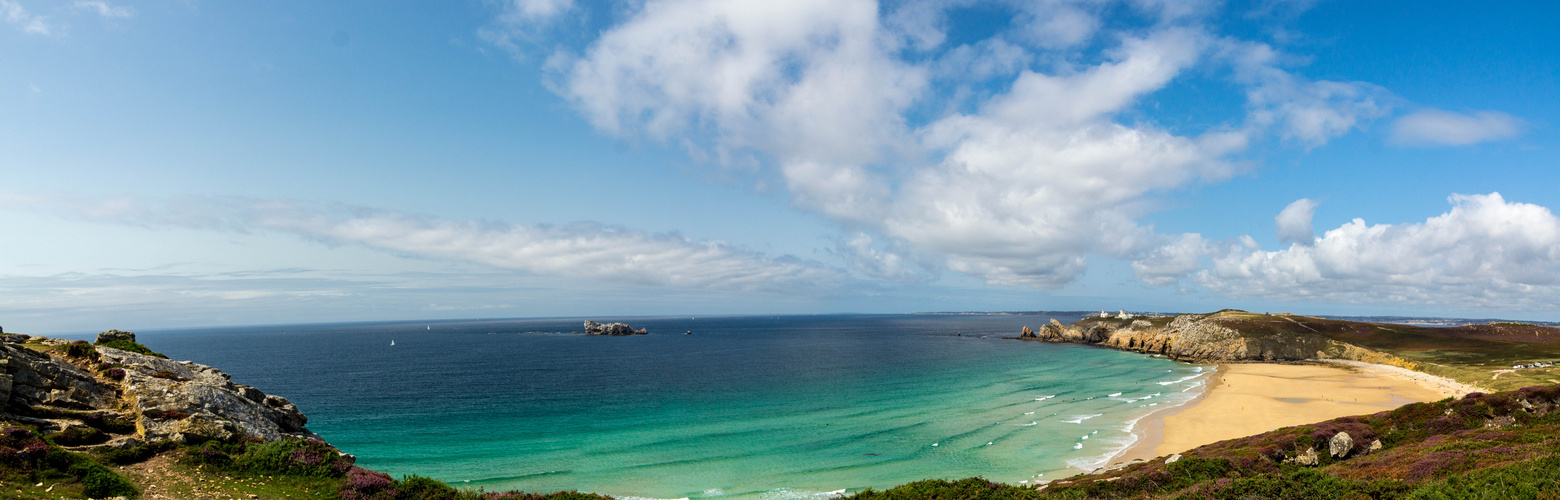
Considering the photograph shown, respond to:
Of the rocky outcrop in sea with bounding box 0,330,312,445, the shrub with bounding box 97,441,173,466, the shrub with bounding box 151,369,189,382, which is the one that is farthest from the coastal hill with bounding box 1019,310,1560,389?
the shrub with bounding box 151,369,189,382

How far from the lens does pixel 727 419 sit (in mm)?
55094

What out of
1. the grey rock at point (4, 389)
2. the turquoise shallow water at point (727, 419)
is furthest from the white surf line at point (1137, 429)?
the grey rock at point (4, 389)

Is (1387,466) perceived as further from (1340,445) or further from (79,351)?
(79,351)

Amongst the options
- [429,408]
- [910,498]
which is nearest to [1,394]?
[910,498]

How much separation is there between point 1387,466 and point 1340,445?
280 inches

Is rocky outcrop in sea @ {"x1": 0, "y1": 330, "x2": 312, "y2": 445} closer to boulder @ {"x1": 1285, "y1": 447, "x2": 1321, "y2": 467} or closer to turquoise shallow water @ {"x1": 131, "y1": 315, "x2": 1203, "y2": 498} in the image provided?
turquoise shallow water @ {"x1": 131, "y1": 315, "x2": 1203, "y2": 498}

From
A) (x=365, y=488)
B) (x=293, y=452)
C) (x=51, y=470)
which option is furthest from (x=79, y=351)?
(x=365, y=488)

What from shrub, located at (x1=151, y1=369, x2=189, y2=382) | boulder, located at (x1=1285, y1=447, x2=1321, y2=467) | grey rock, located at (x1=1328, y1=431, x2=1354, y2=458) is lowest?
boulder, located at (x1=1285, y1=447, x2=1321, y2=467)

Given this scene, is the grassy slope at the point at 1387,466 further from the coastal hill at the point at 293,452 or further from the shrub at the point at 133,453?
the shrub at the point at 133,453

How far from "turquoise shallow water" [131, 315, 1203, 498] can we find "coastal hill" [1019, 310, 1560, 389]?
16.9 meters

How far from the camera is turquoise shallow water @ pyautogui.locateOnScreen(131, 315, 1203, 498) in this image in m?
38.3

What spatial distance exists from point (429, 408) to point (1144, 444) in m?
67.3

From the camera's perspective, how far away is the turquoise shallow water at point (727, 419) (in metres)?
38.3

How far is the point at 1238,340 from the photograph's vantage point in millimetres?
111125
